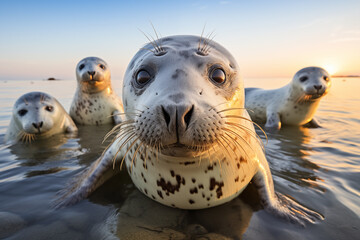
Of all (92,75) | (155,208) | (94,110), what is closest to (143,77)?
(155,208)

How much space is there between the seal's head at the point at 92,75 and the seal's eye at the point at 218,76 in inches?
158

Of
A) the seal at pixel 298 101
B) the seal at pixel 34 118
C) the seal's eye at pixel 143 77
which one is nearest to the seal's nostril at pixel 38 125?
the seal at pixel 34 118

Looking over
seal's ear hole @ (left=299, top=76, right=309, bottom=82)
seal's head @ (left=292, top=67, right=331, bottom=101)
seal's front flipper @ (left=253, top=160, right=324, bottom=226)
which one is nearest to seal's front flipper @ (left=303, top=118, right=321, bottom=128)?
seal's head @ (left=292, top=67, right=331, bottom=101)

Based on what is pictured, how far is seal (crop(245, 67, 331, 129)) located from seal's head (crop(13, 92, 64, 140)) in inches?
144

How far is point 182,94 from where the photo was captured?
1.17 metres

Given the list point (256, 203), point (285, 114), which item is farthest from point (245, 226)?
point (285, 114)

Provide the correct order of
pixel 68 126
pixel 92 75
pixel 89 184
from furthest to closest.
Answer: pixel 92 75, pixel 68 126, pixel 89 184

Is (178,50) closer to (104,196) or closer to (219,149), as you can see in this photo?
(219,149)

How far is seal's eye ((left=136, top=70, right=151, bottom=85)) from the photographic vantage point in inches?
58.5

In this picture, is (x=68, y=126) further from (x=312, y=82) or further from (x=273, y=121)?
(x=312, y=82)

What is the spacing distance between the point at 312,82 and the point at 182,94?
14.8ft

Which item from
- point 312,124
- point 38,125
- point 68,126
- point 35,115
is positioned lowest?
point 312,124

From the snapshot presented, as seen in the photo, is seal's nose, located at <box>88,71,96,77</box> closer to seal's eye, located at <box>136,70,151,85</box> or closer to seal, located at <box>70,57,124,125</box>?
seal, located at <box>70,57,124,125</box>

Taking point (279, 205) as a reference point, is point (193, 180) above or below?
above
